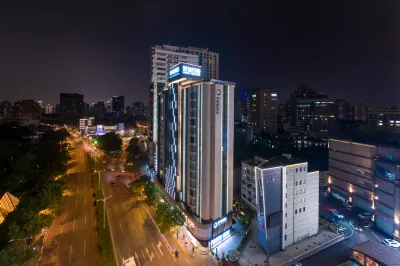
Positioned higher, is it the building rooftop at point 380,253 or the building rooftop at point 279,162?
the building rooftop at point 279,162

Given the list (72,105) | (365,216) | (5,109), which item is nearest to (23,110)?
(5,109)

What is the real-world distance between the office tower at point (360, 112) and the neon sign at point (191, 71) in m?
112

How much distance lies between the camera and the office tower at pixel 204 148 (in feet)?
76.8

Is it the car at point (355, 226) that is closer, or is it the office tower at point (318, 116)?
the car at point (355, 226)

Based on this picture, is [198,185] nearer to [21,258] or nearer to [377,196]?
[21,258]

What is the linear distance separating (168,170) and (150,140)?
20340mm

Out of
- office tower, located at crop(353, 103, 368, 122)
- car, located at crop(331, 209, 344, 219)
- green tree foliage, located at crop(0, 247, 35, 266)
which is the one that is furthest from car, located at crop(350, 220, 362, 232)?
office tower, located at crop(353, 103, 368, 122)

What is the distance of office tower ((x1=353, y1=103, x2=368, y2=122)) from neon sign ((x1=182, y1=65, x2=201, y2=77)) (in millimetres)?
112327

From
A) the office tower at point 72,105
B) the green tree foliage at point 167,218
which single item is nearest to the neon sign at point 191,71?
the green tree foliage at point 167,218

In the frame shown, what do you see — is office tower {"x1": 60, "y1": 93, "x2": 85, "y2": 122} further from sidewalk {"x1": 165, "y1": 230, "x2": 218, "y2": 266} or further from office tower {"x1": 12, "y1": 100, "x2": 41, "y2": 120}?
sidewalk {"x1": 165, "y1": 230, "x2": 218, "y2": 266}

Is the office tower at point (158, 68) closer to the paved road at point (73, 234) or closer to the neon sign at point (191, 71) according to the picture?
the paved road at point (73, 234)

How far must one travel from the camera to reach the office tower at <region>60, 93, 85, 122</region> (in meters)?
155

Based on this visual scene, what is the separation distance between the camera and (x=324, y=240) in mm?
24344

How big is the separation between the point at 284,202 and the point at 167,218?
12.3 m
